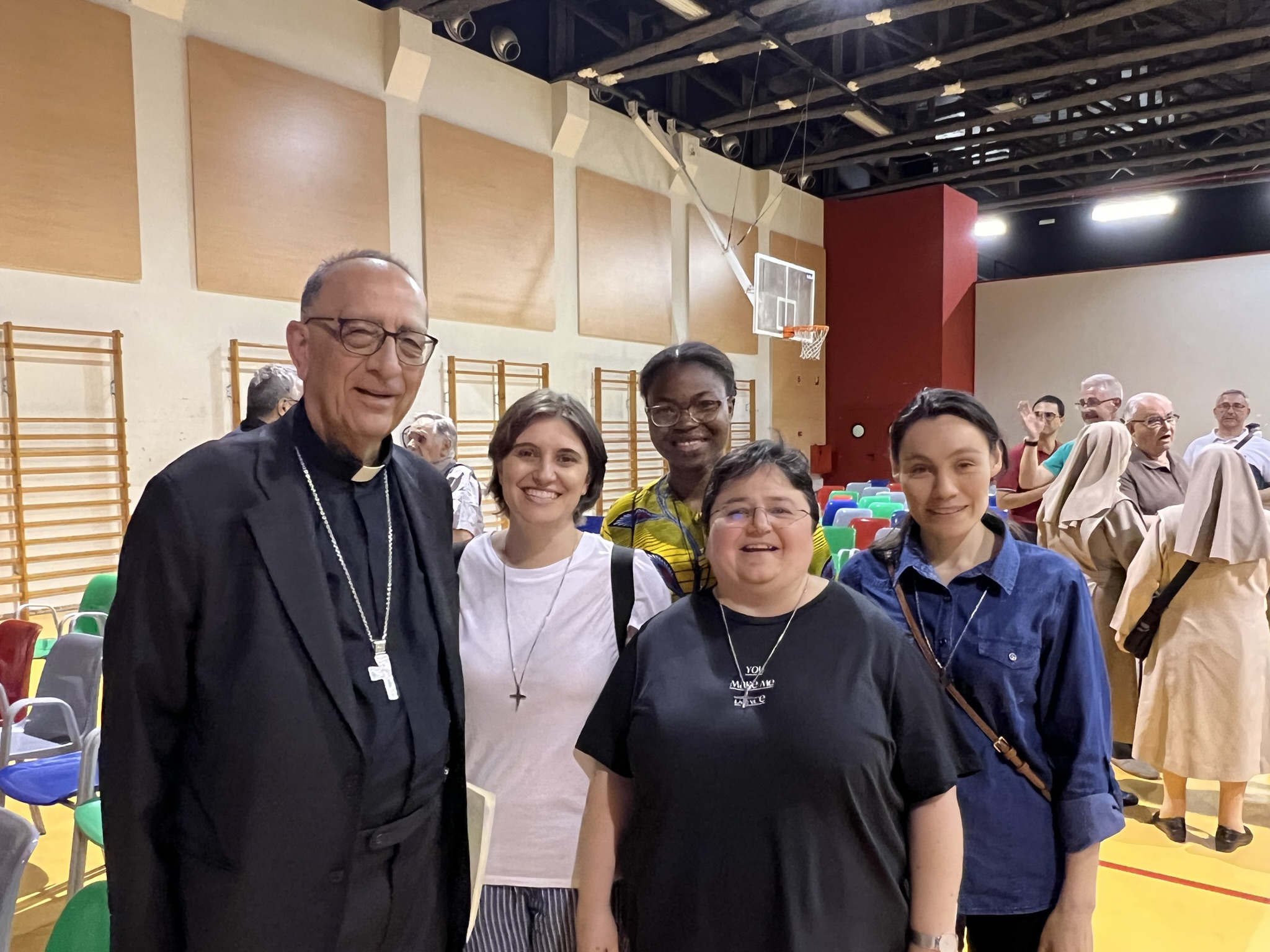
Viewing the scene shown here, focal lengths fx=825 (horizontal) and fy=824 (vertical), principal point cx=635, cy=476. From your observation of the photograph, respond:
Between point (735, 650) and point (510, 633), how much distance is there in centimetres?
48

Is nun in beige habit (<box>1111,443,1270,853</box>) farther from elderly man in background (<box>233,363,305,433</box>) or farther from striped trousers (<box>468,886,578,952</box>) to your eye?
elderly man in background (<box>233,363,305,433</box>)

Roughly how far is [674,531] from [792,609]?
22.0 inches

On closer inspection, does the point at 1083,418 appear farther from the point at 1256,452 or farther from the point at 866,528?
the point at 1256,452

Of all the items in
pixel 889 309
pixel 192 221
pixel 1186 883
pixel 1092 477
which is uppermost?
pixel 889 309

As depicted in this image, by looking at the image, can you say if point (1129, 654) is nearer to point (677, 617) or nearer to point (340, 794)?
point (677, 617)

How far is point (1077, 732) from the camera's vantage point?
135 cm

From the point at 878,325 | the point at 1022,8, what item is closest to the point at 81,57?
the point at 1022,8

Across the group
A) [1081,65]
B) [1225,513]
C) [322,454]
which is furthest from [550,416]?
[1081,65]

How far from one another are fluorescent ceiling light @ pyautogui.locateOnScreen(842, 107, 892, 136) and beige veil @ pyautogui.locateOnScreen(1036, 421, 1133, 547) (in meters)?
8.21

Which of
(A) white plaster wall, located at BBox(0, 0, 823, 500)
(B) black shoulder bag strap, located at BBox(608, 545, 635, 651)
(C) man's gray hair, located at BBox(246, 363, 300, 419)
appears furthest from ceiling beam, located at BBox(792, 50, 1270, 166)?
(B) black shoulder bag strap, located at BBox(608, 545, 635, 651)

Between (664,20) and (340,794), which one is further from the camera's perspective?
(664,20)

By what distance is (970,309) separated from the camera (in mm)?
12836

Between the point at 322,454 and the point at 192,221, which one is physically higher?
the point at 192,221

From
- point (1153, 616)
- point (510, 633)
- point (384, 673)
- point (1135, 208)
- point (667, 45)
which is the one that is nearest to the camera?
point (384, 673)
